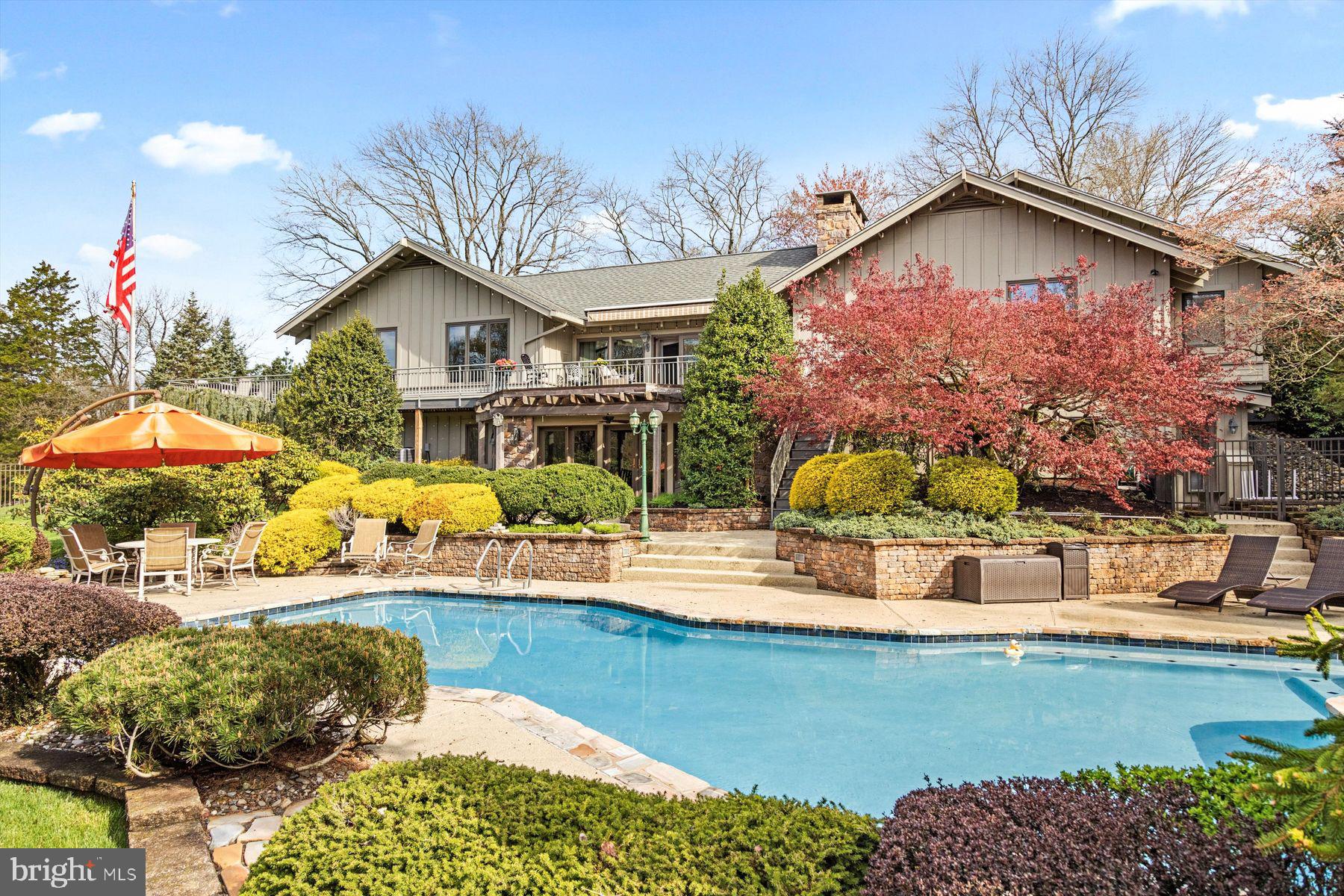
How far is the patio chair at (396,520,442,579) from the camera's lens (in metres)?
13.5

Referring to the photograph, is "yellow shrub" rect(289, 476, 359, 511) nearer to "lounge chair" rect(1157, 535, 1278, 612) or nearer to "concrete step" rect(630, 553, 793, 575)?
"concrete step" rect(630, 553, 793, 575)

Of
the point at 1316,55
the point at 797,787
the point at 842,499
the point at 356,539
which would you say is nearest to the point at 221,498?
the point at 356,539

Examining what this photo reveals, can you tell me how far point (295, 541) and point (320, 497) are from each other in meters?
1.30

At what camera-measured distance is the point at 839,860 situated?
2.54 meters

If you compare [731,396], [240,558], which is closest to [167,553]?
[240,558]

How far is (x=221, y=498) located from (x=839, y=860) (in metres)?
14.5

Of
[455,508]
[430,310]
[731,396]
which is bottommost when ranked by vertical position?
[455,508]

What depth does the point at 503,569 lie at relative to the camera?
13562mm

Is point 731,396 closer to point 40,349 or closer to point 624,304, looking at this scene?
point 624,304

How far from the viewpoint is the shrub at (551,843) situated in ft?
8.32

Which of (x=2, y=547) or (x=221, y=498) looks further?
(x=221, y=498)

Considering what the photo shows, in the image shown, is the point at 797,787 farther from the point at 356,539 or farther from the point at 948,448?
the point at 356,539

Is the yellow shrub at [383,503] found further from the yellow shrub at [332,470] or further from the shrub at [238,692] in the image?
the shrub at [238,692]

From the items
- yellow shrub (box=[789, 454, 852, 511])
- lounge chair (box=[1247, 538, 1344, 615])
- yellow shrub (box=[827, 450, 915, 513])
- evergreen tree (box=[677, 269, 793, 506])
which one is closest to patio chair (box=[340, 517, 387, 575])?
evergreen tree (box=[677, 269, 793, 506])
